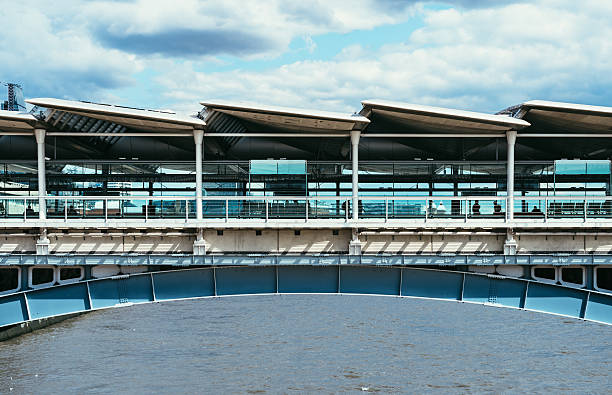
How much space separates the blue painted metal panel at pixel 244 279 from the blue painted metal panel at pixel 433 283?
4.82m

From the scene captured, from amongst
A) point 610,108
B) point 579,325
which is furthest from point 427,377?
point 579,325

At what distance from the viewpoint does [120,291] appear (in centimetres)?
2345

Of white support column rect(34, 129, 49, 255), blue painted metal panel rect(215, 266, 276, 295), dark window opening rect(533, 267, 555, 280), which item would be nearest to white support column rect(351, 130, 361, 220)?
blue painted metal panel rect(215, 266, 276, 295)

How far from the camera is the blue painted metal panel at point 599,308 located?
885 inches

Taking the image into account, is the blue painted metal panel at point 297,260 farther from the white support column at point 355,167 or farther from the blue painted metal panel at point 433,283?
the blue painted metal panel at point 433,283

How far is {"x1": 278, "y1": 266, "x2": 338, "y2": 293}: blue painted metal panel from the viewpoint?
79.3 ft

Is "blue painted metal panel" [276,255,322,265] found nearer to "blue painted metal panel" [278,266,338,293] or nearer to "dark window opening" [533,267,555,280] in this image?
"blue painted metal panel" [278,266,338,293]

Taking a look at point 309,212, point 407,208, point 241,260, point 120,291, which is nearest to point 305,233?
point 309,212

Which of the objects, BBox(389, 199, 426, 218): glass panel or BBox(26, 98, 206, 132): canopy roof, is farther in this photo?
BBox(26, 98, 206, 132): canopy roof

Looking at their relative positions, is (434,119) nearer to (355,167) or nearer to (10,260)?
(355,167)

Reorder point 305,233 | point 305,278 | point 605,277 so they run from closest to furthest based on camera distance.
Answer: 1. point 305,278
2. point 305,233
3. point 605,277

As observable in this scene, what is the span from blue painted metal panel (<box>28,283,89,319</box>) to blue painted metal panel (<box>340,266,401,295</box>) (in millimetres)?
9067

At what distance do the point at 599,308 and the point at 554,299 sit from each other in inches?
56.4

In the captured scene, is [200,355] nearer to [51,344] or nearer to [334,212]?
[51,344]
